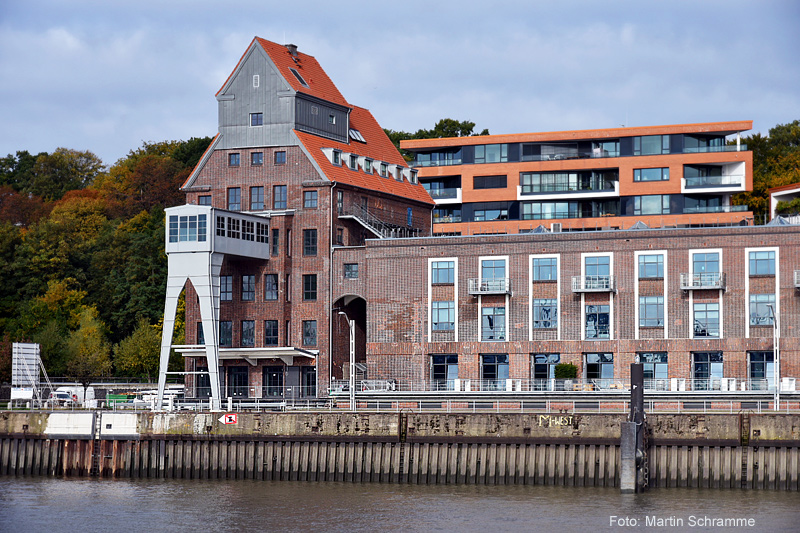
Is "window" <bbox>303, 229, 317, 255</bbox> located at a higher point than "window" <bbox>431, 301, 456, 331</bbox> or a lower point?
higher

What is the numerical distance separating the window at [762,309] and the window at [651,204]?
35.4 metres

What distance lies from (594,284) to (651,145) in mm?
36758

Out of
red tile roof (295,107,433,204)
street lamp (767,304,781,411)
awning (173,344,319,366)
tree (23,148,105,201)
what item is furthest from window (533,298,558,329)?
tree (23,148,105,201)

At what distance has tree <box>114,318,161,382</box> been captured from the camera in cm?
10606

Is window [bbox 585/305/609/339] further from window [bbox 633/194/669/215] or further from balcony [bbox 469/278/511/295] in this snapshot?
window [bbox 633/194/669/215]

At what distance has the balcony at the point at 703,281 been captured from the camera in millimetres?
74875

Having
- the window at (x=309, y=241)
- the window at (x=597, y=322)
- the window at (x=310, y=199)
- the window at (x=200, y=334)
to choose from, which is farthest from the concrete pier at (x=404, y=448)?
the window at (x=310, y=199)

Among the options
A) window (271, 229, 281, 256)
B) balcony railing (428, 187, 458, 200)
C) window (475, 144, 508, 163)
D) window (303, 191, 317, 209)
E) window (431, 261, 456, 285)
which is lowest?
window (431, 261, 456, 285)

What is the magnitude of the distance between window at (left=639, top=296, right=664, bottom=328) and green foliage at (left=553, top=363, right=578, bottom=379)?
485cm

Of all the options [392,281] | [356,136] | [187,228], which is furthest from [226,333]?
[356,136]

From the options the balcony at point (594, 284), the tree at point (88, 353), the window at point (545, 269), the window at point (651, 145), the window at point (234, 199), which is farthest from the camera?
the window at point (651, 145)

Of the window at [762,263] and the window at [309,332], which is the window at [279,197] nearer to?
the window at [309,332]

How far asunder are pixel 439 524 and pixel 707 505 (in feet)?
38.9

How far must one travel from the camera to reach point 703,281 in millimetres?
75312
